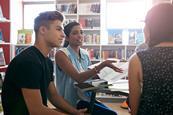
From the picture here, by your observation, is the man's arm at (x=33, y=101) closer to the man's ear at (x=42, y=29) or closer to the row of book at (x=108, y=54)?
the man's ear at (x=42, y=29)

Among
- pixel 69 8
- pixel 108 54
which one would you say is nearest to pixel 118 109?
pixel 108 54

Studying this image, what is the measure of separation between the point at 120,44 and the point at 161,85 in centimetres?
383

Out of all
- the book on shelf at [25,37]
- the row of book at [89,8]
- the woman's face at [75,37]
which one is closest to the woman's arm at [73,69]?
the woman's face at [75,37]

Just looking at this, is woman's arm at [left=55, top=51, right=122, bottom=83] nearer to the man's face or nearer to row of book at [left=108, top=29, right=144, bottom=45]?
the man's face

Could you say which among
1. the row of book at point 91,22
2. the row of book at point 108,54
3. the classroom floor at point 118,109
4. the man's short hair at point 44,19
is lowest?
the classroom floor at point 118,109

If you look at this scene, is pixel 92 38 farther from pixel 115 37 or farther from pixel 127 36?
pixel 127 36

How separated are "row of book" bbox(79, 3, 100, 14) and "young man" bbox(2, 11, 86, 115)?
3.59 metres

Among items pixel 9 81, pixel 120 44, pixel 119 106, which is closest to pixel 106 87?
pixel 9 81

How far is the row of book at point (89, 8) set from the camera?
5.25m

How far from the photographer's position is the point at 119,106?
15.5 feet

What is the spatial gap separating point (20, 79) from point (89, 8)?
402 centimetres

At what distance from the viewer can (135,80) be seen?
1.46 m

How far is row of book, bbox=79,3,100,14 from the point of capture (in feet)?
17.2

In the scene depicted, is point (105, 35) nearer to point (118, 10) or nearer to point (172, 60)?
point (118, 10)
